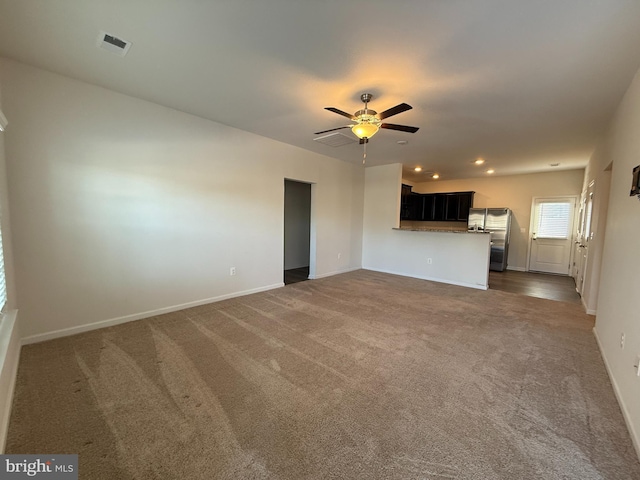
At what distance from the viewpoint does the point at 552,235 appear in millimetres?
6543

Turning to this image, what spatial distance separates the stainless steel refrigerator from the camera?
22.0ft

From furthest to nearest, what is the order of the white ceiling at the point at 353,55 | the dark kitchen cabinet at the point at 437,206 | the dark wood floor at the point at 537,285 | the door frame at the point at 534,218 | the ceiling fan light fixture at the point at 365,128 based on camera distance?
the dark kitchen cabinet at the point at 437,206
the door frame at the point at 534,218
the dark wood floor at the point at 537,285
the ceiling fan light fixture at the point at 365,128
the white ceiling at the point at 353,55

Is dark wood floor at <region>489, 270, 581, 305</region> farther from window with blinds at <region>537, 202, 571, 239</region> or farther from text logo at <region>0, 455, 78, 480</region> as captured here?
text logo at <region>0, 455, 78, 480</region>

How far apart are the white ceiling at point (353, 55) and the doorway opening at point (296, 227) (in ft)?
9.78

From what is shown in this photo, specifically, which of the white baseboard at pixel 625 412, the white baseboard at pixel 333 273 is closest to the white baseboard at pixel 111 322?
the white baseboard at pixel 333 273

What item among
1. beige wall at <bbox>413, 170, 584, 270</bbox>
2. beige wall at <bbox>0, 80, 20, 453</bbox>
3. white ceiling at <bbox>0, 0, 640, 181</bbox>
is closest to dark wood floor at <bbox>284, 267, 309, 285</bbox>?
white ceiling at <bbox>0, 0, 640, 181</bbox>

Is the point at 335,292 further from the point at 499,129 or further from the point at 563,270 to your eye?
the point at 563,270

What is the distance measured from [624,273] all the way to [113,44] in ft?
15.1

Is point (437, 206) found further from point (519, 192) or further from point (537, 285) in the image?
point (537, 285)

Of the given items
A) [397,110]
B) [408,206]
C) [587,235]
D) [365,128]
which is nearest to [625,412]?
[397,110]

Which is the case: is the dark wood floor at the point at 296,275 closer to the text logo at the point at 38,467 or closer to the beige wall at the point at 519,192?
the text logo at the point at 38,467

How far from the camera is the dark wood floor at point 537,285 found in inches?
182

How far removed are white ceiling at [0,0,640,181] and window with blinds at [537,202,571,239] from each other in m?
3.60

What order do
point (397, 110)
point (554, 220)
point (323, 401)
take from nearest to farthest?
point (323, 401) → point (397, 110) → point (554, 220)
